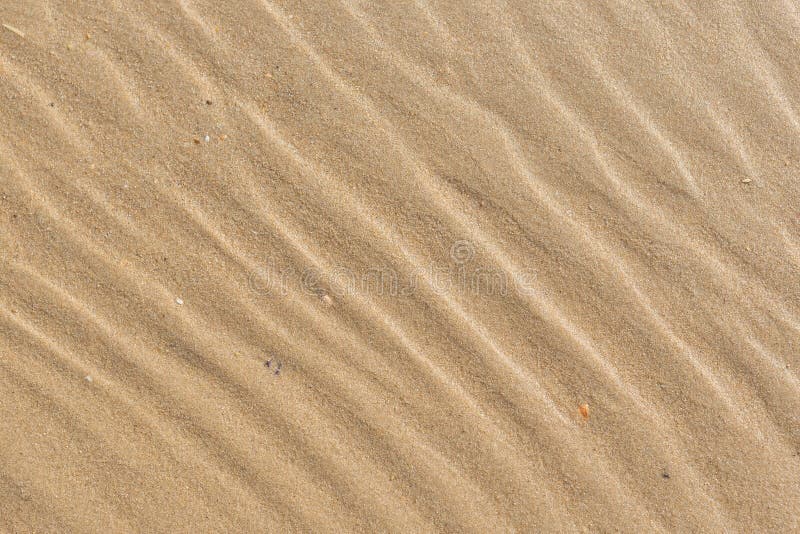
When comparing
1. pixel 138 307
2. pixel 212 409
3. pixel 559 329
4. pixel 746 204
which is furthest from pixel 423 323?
pixel 746 204

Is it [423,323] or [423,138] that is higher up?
[423,138]

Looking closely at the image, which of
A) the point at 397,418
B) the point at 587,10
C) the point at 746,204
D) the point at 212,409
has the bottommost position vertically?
the point at 212,409

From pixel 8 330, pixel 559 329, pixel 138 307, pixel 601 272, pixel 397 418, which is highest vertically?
pixel 601 272

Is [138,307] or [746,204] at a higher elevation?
[746,204]

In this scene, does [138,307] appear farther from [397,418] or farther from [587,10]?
[587,10]

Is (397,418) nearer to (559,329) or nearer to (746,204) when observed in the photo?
(559,329)

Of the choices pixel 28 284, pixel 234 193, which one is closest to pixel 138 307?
pixel 28 284
